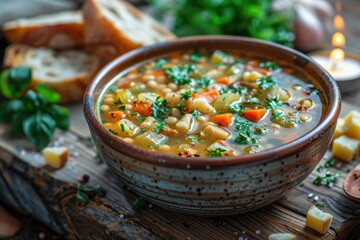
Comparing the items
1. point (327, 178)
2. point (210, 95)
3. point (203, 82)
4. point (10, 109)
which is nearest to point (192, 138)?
point (210, 95)

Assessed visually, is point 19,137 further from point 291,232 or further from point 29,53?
point 291,232

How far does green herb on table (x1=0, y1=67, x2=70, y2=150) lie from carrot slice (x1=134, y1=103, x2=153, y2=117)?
76 centimetres

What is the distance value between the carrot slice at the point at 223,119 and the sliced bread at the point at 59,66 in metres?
1.37

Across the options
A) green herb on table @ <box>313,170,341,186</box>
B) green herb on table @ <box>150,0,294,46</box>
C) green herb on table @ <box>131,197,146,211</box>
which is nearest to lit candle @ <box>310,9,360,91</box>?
green herb on table @ <box>150,0,294,46</box>

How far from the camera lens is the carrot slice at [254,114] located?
2281mm

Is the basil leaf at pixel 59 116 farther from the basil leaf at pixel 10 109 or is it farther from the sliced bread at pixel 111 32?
the sliced bread at pixel 111 32

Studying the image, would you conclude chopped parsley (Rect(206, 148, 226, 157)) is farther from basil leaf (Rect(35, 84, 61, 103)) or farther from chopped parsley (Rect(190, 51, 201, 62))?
basil leaf (Rect(35, 84, 61, 103))

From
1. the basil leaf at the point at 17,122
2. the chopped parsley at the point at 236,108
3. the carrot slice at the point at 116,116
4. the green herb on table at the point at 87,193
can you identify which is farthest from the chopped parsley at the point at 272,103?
the basil leaf at the point at 17,122

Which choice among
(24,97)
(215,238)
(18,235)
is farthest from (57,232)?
(215,238)

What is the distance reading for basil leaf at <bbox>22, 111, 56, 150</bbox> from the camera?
286 centimetres

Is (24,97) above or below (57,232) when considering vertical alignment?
above

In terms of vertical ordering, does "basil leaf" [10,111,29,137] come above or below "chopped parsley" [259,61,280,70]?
below

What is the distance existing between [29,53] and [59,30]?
0.94 feet

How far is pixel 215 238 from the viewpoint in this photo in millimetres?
2188
